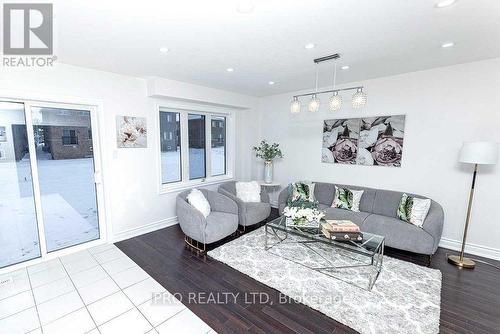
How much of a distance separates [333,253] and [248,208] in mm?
1518

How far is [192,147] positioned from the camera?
471cm

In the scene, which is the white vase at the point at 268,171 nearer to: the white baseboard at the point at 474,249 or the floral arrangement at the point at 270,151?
the floral arrangement at the point at 270,151

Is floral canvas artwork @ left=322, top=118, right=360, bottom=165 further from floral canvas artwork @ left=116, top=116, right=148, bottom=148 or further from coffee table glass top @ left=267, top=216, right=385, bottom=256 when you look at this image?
floral canvas artwork @ left=116, top=116, right=148, bottom=148

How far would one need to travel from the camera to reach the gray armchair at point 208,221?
125 inches

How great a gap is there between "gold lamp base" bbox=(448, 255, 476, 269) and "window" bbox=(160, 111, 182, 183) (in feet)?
14.8

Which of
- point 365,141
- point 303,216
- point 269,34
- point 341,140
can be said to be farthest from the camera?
point 341,140

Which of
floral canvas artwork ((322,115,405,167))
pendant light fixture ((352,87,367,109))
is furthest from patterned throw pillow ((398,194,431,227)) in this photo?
pendant light fixture ((352,87,367,109))

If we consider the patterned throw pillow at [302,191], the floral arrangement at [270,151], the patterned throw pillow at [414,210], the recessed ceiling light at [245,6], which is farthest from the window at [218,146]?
the patterned throw pillow at [414,210]

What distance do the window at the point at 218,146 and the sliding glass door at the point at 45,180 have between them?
2.38 m

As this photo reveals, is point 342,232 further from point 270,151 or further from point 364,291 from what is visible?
point 270,151

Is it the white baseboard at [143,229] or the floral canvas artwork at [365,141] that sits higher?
the floral canvas artwork at [365,141]

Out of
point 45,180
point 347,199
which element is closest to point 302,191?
point 347,199

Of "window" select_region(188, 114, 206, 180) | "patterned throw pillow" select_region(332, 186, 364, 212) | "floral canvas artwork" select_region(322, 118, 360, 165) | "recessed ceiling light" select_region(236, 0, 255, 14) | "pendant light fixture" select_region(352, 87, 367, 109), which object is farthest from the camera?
"window" select_region(188, 114, 206, 180)

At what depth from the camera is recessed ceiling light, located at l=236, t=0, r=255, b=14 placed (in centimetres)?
162
